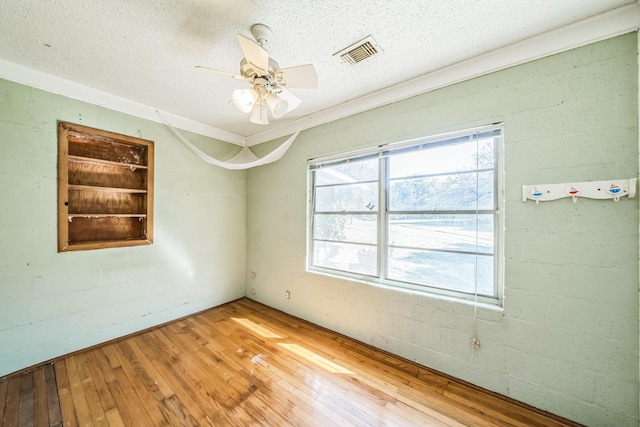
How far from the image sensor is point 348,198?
2605 millimetres

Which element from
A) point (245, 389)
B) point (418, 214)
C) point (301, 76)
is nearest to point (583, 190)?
point (418, 214)

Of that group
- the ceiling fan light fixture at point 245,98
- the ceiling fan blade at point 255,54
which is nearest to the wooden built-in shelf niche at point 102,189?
the ceiling fan light fixture at point 245,98

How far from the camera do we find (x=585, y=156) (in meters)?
1.43

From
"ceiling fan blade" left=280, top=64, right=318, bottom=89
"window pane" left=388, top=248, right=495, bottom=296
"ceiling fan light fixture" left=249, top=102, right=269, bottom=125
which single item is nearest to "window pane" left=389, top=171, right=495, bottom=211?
"window pane" left=388, top=248, right=495, bottom=296

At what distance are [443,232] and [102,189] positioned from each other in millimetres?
3277


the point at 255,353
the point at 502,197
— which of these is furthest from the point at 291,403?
the point at 502,197

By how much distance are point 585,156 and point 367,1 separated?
1.63m

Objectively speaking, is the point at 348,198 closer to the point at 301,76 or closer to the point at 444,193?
the point at 444,193

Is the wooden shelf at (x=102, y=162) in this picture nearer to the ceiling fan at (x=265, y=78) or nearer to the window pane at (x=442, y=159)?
the ceiling fan at (x=265, y=78)

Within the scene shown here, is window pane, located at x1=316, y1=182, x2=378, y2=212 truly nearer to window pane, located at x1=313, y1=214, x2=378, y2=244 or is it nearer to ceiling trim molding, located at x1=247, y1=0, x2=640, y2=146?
window pane, located at x1=313, y1=214, x2=378, y2=244

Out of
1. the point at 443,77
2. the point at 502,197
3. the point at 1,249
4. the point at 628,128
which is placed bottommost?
the point at 1,249

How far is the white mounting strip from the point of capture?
132 centimetres

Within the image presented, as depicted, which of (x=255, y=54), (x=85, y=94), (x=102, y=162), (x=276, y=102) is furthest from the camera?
(x=102, y=162)

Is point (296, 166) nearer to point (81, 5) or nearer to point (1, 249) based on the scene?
point (81, 5)
